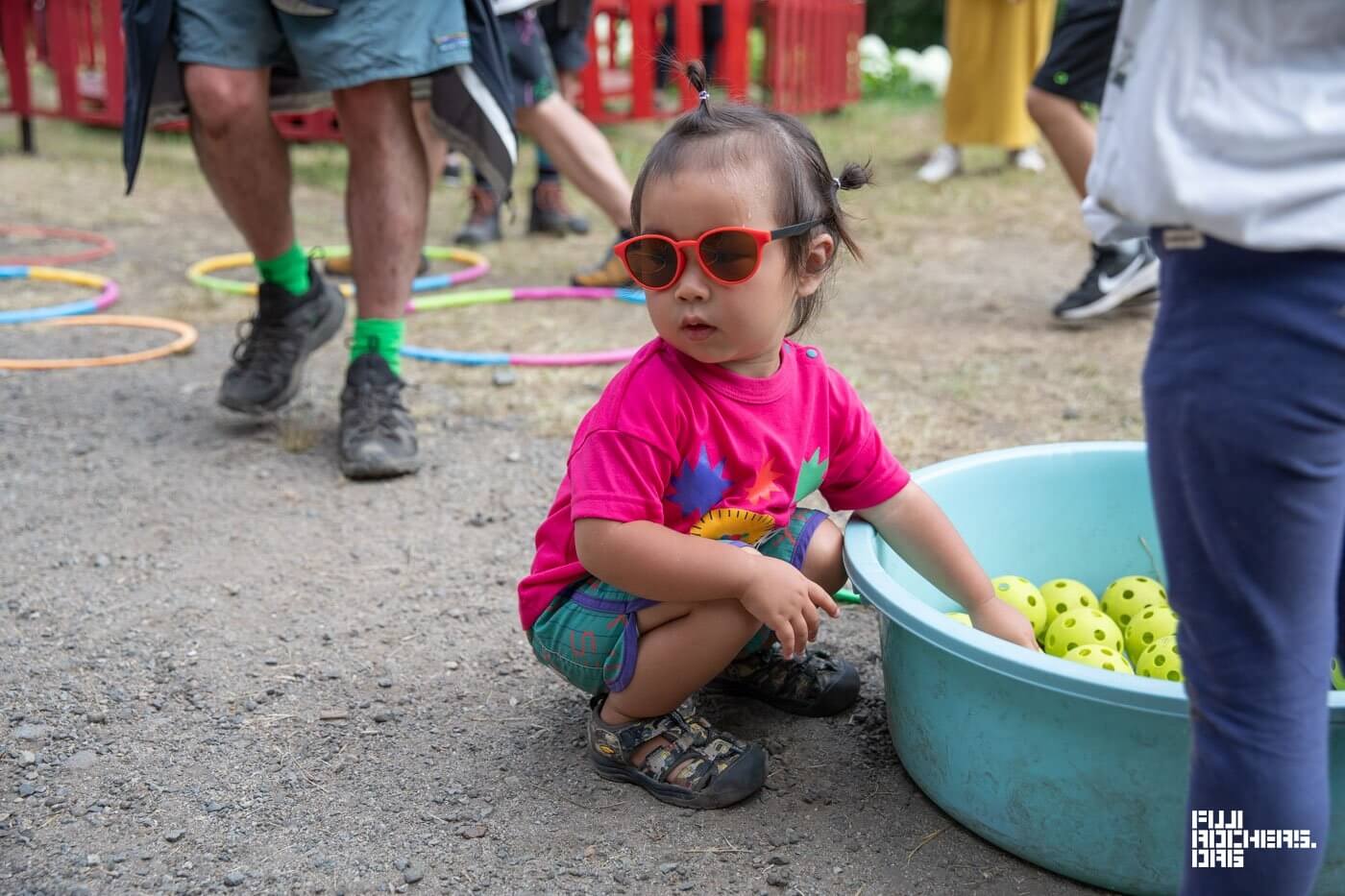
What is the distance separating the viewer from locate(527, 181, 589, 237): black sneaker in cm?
584

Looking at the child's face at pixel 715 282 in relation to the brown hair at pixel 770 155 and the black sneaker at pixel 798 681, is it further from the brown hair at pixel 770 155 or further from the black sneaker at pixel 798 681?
the black sneaker at pixel 798 681

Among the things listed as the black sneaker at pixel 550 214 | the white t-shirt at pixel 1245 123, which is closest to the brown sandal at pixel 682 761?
the white t-shirt at pixel 1245 123

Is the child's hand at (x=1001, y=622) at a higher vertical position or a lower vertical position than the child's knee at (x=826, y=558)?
lower

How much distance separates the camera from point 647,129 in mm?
9078

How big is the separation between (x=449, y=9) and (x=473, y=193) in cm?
286

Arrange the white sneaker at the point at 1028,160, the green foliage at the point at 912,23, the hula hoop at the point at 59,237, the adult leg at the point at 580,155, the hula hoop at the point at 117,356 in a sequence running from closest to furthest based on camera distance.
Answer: the hula hoop at the point at 117,356, the adult leg at the point at 580,155, the hula hoop at the point at 59,237, the white sneaker at the point at 1028,160, the green foliage at the point at 912,23

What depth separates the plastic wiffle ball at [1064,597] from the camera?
228 cm

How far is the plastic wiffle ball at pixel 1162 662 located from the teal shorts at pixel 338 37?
75.2 inches

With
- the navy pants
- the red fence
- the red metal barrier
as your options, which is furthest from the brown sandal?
the red metal barrier

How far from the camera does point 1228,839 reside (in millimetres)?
1234

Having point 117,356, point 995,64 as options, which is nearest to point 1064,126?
point 117,356

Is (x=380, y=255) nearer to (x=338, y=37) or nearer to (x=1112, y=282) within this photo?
(x=338, y=37)

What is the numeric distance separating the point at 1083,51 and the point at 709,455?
2506 mm

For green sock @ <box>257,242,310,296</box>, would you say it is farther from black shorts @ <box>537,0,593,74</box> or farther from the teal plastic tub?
black shorts @ <box>537,0,593,74</box>
